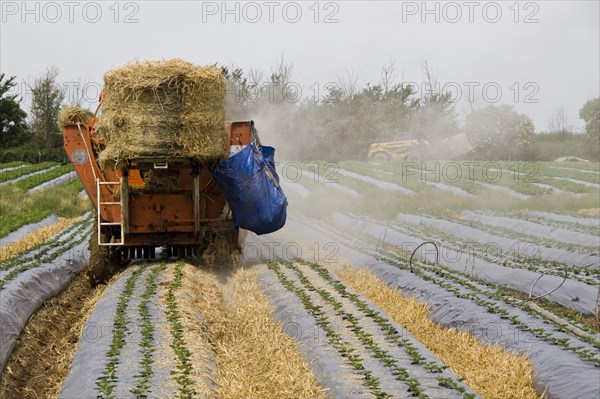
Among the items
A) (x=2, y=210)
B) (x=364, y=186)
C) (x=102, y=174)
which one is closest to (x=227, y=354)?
(x=102, y=174)

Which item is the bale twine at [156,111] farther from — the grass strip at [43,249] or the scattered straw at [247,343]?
the grass strip at [43,249]

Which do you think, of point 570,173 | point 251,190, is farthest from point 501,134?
point 251,190

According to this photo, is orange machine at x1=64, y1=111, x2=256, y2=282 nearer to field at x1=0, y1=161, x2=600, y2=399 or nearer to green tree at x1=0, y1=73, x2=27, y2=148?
field at x1=0, y1=161, x2=600, y2=399

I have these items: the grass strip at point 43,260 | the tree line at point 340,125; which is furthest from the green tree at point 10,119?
the grass strip at point 43,260

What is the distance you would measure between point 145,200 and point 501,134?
127 feet

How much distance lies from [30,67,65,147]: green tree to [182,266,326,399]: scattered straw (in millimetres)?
43156

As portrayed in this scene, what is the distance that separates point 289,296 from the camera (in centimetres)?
1061

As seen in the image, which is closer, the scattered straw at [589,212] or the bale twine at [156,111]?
the bale twine at [156,111]

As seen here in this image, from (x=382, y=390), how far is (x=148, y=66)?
7.02 m

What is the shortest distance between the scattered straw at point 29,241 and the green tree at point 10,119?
28588 millimetres

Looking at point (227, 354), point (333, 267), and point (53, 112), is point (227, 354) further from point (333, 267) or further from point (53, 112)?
point (53, 112)

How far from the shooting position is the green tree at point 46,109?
171 ft

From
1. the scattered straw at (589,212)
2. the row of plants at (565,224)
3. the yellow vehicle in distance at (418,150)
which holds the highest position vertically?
the yellow vehicle in distance at (418,150)

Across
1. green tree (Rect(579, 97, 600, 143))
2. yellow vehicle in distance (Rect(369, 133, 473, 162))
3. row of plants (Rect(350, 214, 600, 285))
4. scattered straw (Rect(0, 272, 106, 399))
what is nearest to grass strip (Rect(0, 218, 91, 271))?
scattered straw (Rect(0, 272, 106, 399))
